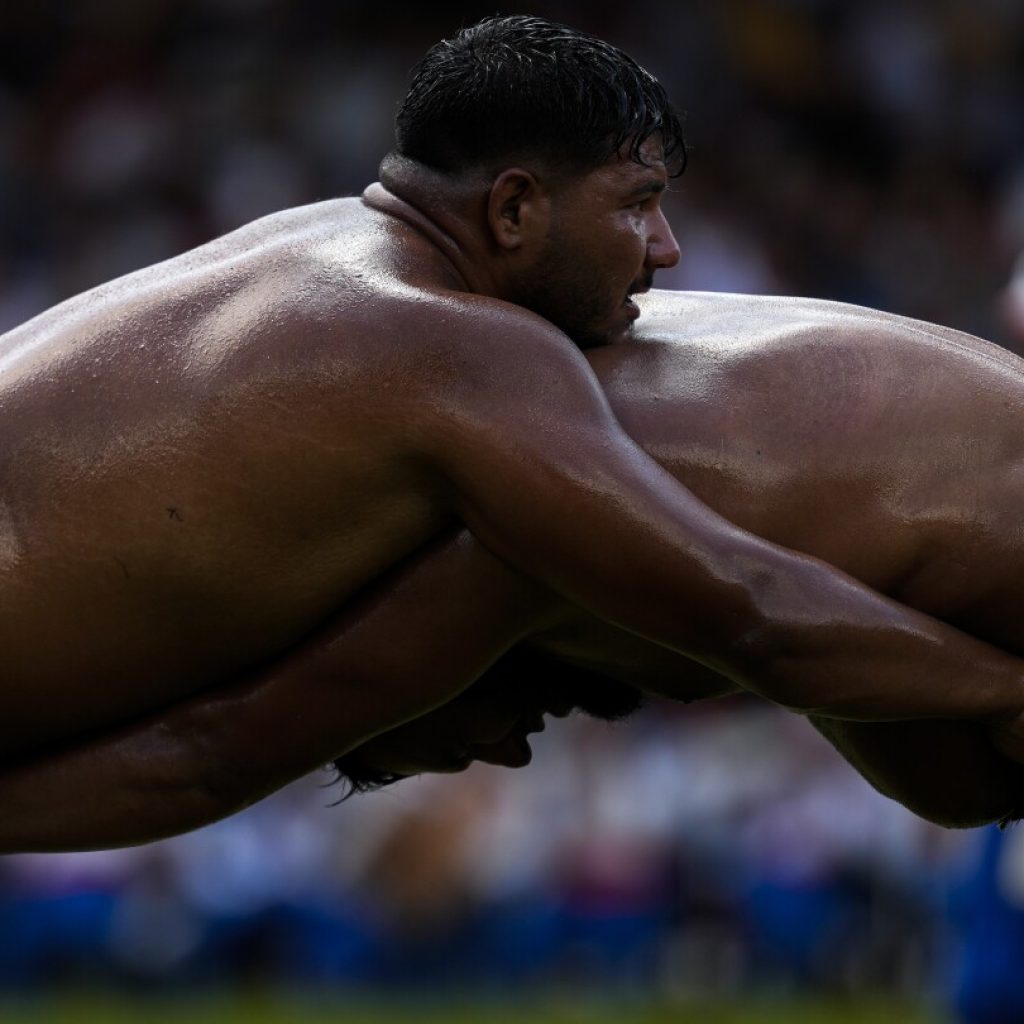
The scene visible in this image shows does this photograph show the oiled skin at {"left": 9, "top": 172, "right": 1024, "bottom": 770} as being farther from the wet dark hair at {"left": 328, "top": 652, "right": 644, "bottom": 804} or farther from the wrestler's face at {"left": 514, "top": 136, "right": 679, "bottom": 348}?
the wet dark hair at {"left": 328, "top": 652, "right": 644, "bottom": 804}

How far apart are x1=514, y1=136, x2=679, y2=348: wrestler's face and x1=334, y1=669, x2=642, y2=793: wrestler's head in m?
0.49

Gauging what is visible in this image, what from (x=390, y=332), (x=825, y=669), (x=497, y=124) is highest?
(x=497, y=124)

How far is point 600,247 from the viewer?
2.71 metres

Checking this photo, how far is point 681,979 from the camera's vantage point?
7848mm

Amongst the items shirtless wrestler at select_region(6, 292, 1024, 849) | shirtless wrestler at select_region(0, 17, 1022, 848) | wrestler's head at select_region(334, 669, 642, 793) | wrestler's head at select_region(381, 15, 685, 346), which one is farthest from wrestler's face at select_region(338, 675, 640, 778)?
wrestler's head at select_region(381, 15, 685, 346)

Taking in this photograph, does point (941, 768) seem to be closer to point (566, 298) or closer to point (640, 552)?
point (640, 552)

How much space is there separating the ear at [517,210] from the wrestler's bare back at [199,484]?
109mm

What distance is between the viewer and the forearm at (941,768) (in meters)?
2.88

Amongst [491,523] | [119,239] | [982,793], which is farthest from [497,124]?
[119,239]

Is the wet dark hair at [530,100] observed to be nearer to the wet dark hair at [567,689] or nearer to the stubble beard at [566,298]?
the stubble beard at [566,298]

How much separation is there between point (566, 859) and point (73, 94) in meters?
4.95

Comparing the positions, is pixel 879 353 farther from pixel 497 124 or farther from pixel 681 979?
pixel 681 979

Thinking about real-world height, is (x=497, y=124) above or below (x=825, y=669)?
above

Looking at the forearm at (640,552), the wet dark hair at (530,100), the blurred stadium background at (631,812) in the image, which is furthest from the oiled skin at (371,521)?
the blurred stadium background at (631,812)
